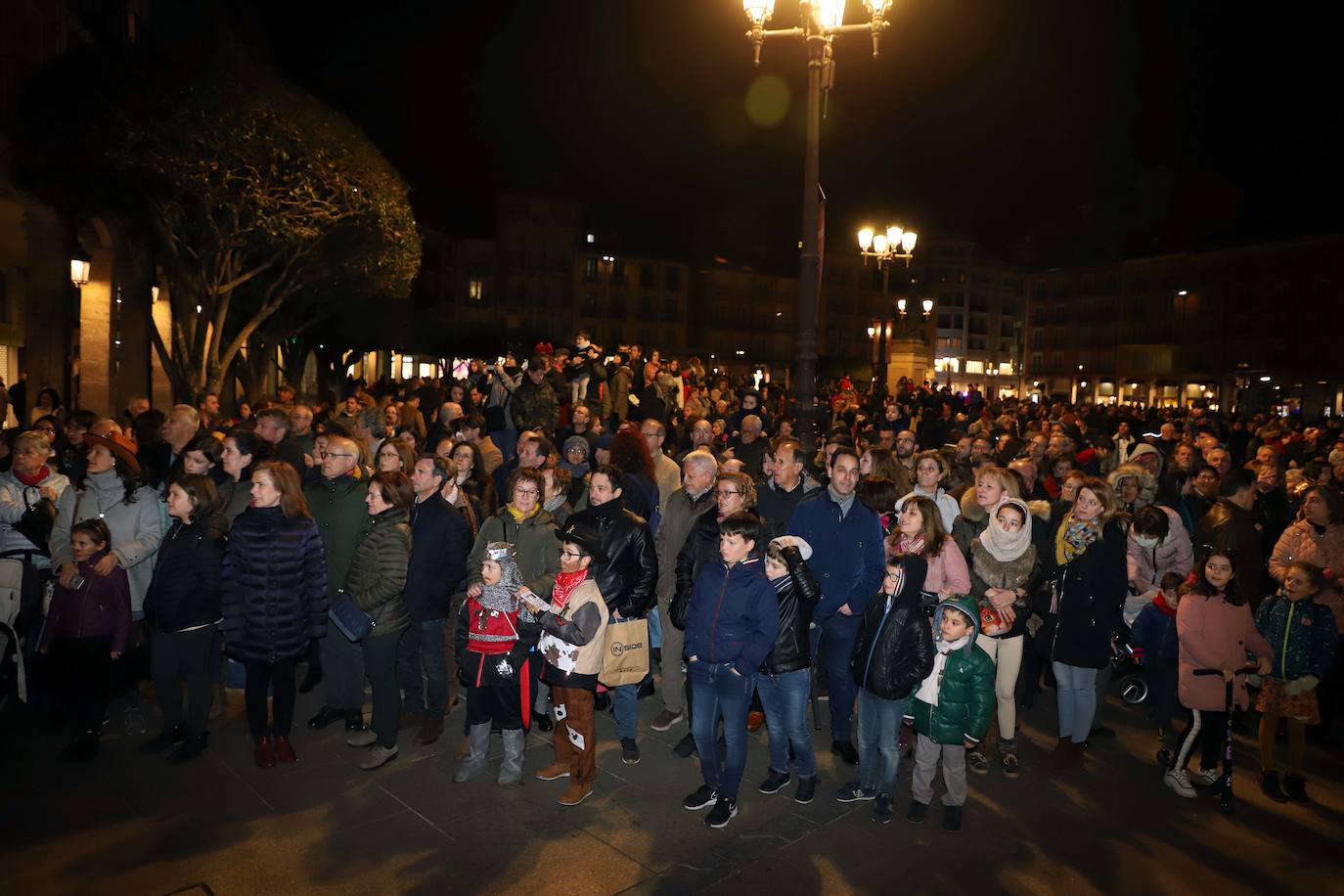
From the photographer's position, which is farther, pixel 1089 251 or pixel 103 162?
pixel 1089 251

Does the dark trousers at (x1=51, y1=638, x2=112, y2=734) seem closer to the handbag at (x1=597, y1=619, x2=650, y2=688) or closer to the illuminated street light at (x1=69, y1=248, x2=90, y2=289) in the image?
the handbag at (x1=597, y1=619, x2=650, y2=688)

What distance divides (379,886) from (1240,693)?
17.3 feet

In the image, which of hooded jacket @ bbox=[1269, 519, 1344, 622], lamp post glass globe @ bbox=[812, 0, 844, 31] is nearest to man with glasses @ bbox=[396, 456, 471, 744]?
hooded jacket @ bbox=[1269, 519, 1344, 622]

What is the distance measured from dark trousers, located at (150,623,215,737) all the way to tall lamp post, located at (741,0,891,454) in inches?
267

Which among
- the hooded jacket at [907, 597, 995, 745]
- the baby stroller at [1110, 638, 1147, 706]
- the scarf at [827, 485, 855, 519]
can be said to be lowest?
the baby stroller at [1110, 638, 1147, 706]

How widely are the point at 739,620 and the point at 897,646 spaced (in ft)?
3.19

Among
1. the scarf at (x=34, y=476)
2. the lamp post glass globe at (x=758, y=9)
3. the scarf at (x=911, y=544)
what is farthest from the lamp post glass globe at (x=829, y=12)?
the scarf at (x=34, y=476)

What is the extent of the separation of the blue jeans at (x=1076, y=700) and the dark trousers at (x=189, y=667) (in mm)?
5732

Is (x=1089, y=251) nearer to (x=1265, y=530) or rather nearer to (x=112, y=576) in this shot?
(x=1265, y=530)

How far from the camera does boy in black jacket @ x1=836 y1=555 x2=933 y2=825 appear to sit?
495cm

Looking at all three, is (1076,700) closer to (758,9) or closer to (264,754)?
(264,754)

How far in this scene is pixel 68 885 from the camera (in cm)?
411

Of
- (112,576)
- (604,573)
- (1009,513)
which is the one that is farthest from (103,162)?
(1009,513)

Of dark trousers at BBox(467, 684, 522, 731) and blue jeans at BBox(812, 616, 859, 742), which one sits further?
blue jeans at BBox(812, 616, 859, 742)
